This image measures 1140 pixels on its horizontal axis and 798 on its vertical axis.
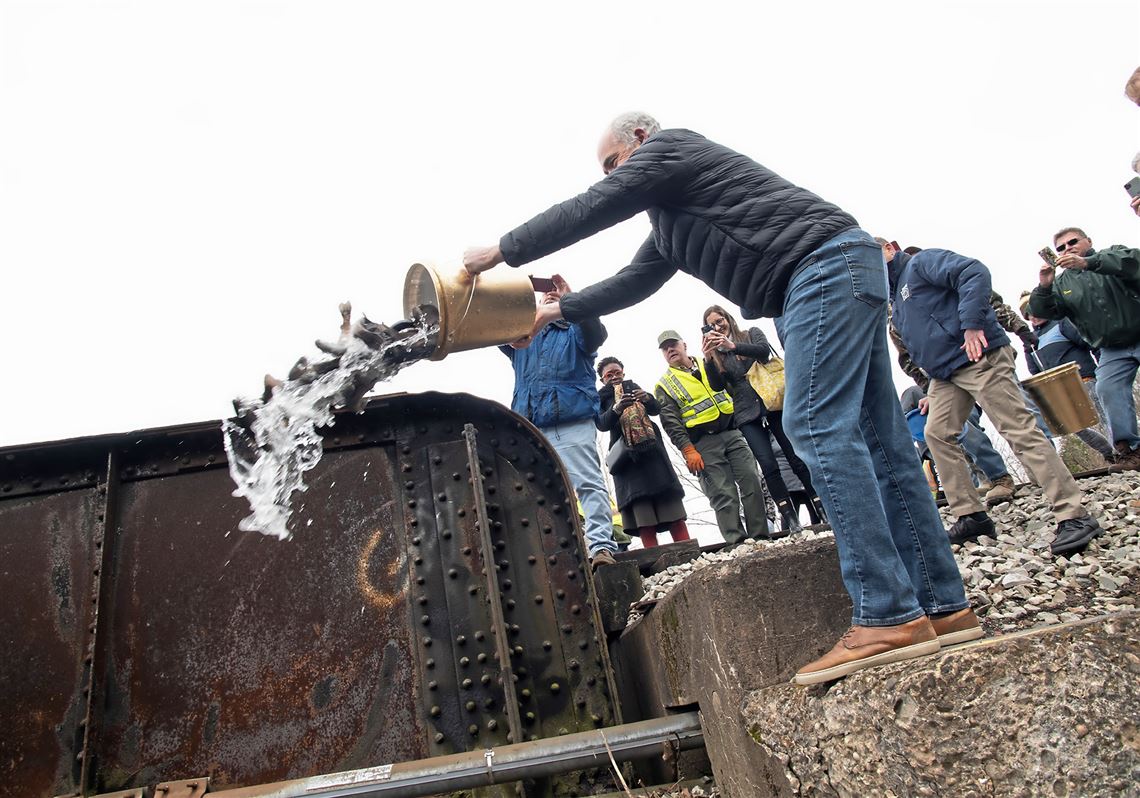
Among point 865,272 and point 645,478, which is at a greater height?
point 645,478

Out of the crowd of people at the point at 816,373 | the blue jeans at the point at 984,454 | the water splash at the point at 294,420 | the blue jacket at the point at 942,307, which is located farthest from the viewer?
the blue jeans at the point at 984,454

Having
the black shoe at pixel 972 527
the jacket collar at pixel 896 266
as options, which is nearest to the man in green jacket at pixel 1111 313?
the jacket collar at pixel 896 266

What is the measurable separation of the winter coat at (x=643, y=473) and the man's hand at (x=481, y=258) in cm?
379

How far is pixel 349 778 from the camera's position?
2674 millimetres

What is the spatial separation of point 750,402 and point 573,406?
6.74ft

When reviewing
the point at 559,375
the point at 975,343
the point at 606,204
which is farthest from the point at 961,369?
the point at 606,204

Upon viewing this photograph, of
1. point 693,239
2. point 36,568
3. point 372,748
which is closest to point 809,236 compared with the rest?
point 693,239

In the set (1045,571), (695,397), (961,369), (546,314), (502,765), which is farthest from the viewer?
(695,397)

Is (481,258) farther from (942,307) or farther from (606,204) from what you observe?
(942,307)

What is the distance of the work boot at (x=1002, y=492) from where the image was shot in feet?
20.6

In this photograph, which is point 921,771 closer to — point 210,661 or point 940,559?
point 940,559

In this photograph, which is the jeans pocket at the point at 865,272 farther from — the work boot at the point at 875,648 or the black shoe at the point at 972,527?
the black shoe at the point at 972,527

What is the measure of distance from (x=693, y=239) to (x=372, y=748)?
2640 mm

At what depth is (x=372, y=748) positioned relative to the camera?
3.46 m
